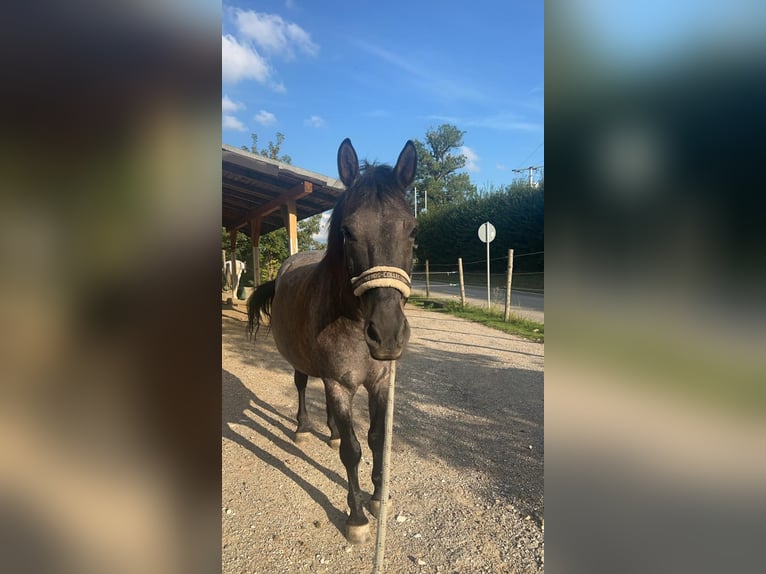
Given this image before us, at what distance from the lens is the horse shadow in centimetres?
284

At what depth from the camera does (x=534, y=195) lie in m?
21.2

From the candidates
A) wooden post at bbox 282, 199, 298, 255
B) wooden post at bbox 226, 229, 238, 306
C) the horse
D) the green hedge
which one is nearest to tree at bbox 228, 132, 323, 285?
wooden post at bbox 226, 229, 238, 306

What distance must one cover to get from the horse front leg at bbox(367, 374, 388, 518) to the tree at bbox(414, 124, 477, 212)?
37.0m

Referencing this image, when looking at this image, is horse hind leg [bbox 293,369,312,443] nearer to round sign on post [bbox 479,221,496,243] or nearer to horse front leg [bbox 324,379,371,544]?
horse front leg [bbox 324,379,371,544]

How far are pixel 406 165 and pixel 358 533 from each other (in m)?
2.09

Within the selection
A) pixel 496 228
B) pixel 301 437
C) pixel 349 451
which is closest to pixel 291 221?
pixel 301 437

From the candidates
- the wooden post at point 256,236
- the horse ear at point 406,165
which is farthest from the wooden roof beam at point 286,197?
the horse ear at point 406,165

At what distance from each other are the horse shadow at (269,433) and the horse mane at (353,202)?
39.7 inches

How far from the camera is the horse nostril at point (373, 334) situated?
5.30 ft

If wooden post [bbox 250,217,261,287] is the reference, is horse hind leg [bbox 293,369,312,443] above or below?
below

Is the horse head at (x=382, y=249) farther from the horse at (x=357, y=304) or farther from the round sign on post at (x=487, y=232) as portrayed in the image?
the round sign on post at (x=487, y=232)
